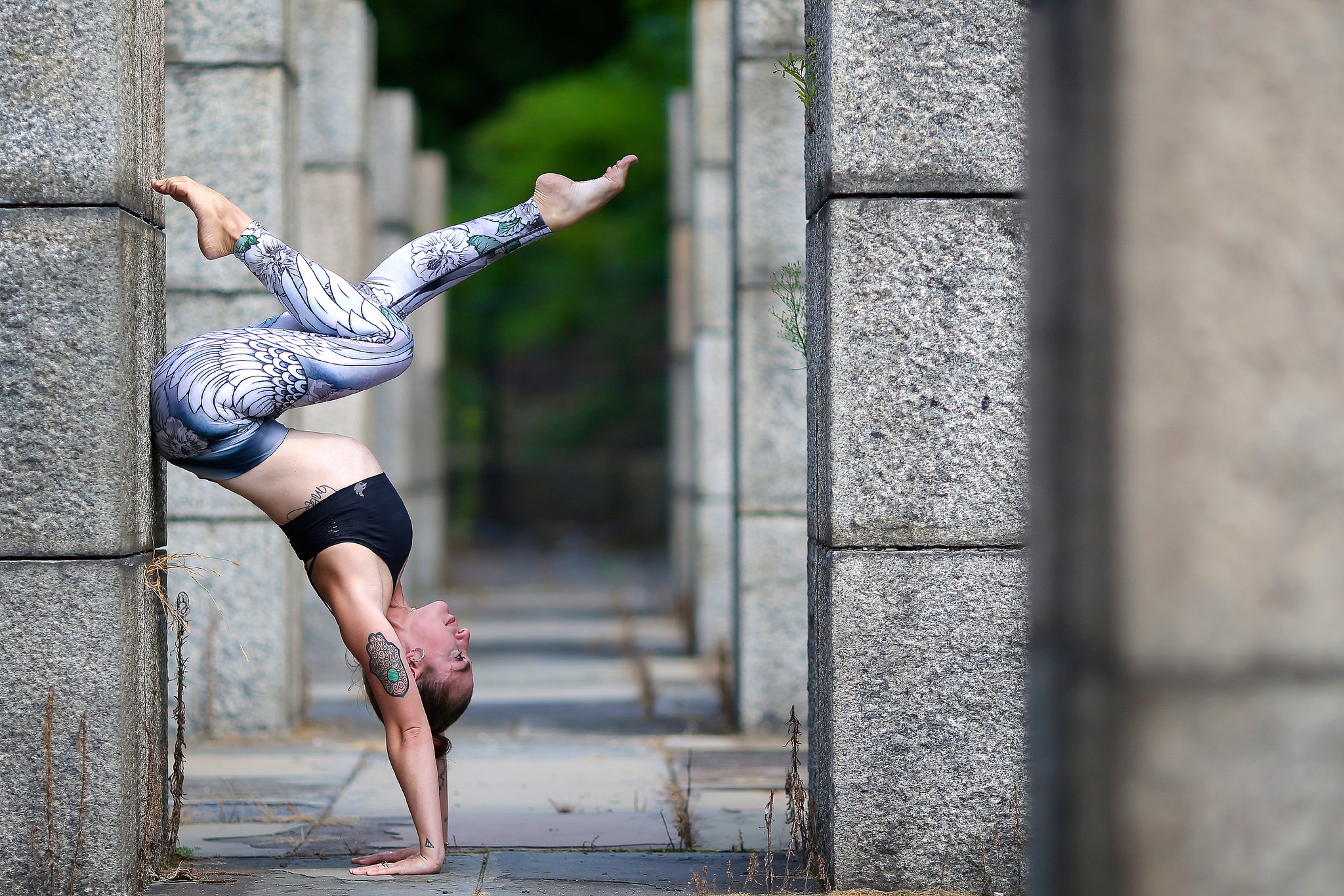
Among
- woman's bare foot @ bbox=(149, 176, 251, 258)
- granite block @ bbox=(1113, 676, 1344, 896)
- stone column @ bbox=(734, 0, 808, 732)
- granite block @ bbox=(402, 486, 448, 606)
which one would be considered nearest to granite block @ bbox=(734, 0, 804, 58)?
stone column @ bbox=(734, 0, 808, 732)

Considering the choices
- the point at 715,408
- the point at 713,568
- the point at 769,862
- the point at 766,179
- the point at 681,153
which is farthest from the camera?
the point at 681,153

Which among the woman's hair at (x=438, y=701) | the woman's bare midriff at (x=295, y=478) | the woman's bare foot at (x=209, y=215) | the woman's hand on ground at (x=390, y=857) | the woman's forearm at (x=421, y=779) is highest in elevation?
the woman's bare foot at (x=209, y=215)

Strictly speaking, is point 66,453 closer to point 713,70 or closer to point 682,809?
point 682,809

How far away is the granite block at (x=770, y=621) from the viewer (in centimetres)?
776

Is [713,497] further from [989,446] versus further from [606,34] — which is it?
[606,34]

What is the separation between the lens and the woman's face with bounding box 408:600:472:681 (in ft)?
14.2

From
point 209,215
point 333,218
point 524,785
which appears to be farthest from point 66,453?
point 333,218

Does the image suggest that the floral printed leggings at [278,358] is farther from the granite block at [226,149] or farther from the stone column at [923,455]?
the granite block at [226,149]

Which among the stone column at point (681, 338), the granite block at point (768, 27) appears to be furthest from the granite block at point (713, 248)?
the granite block at point (768, 27)

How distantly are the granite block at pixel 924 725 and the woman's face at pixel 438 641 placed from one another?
110 centimetres

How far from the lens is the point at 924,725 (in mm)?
4148

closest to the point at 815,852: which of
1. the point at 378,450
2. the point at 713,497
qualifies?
the point at 713,497

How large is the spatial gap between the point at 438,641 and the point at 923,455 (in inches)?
59.3

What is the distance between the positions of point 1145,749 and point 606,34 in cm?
2610
